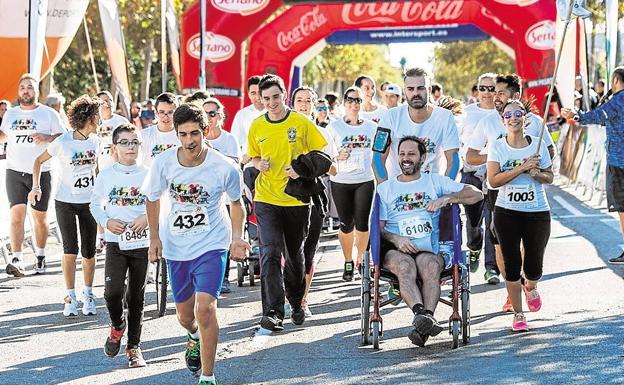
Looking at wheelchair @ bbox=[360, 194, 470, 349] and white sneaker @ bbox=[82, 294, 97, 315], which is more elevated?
wheelchair @ bbox=[360, 194, 470, 349]

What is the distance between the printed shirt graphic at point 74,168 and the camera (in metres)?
10.7

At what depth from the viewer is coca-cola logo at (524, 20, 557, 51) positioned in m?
25.0

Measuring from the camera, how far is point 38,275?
1330 centimetres

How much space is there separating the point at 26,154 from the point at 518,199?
5.90m

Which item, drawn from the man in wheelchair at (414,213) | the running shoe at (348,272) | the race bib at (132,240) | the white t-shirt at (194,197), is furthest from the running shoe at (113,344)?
the running shoe at (348,272)

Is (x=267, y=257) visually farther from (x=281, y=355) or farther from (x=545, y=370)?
(x=545, y=370)

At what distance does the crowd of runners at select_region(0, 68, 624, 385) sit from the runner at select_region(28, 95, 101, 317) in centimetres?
1

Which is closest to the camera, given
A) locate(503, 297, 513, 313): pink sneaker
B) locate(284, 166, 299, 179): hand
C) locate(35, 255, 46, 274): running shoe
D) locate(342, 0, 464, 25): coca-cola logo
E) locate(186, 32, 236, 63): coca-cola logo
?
locate(284, 166, 299, 179): hand

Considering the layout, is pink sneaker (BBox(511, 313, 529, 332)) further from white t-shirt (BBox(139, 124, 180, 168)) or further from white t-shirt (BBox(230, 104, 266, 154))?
white t-shirt (BBox(230, 104, 266, 154))

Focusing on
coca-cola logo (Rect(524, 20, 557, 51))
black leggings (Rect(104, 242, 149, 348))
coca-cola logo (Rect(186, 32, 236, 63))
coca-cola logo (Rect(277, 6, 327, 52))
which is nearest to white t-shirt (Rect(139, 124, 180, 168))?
black leggings (Rect(104, 242, 149, 348))

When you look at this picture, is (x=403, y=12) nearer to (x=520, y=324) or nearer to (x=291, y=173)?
(x=291, y=173)

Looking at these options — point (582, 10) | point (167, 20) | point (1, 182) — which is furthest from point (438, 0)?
point (582, 10)

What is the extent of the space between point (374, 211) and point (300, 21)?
65.8 feet

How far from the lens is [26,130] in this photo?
43.1ft
